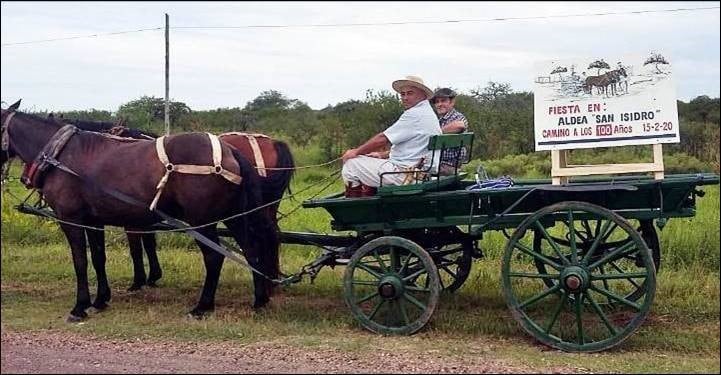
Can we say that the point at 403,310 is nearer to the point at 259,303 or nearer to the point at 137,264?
the point at 259,303

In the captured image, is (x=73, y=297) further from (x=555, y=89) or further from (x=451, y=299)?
(x=555, y=89)

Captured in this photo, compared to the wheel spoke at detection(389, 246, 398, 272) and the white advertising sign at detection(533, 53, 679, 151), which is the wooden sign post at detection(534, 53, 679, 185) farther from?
the wheel spoke at detection(389, 246, 398, 272)

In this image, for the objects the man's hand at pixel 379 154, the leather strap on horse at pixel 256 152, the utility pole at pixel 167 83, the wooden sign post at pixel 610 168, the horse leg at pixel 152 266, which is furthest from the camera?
the utility pole at pixel 167 83

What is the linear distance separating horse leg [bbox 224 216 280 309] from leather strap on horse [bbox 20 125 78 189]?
5.34 feet

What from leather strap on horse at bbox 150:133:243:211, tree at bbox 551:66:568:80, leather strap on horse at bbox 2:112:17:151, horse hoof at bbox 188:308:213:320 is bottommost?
horse hoof at bbox 188:308:213:320

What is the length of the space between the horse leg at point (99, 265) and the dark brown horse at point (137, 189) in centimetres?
7

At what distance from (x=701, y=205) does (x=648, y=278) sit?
714 cm

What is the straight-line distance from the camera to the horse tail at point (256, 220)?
7.29 metres

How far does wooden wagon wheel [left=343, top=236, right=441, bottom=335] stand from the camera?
6379 millimetres

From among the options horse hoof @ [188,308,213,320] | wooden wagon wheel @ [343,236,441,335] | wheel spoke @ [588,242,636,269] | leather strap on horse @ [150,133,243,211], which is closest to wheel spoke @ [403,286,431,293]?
wooden wagon wheel @ [343,236,441,335]

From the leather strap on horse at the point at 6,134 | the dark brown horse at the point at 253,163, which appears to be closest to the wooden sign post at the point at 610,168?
the dark brown horse at the point at 253,163

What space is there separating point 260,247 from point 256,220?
0.83 ft

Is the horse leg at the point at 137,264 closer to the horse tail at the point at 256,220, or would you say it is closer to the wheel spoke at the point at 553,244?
the horse tail at the point at 256,220

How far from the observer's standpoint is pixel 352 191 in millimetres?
6879
